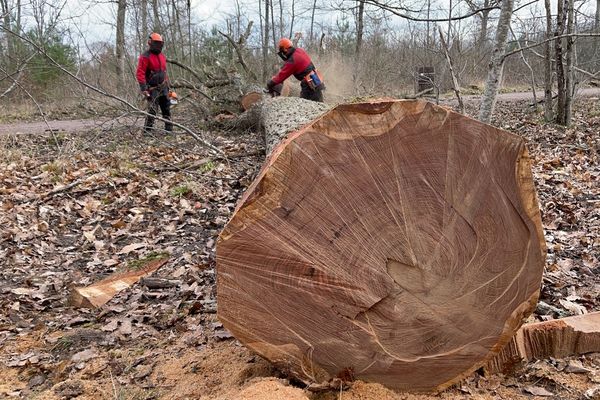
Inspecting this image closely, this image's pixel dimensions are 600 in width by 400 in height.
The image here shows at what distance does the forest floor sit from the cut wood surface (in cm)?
6

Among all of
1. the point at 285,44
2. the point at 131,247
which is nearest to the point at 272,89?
the point at 285,44

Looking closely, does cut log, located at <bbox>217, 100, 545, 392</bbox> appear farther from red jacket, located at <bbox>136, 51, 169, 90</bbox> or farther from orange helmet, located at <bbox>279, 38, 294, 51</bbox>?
red jacket, located at <bbox>136, 51, 169, 90</bbox>

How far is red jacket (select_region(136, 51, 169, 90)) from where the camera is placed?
9.02 m

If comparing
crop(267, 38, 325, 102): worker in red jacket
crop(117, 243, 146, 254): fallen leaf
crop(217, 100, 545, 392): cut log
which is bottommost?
crop(117, 243, 146, 254): fallen leaf

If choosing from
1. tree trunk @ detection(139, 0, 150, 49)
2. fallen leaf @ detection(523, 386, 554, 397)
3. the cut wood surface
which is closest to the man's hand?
the cut wood surface

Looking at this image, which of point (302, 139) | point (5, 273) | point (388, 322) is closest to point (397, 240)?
point (388, 322)

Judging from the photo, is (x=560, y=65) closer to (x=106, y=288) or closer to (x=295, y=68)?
(x=295, y=68)

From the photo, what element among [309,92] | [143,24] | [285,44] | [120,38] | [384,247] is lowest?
[384,247]

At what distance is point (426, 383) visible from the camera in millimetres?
2072

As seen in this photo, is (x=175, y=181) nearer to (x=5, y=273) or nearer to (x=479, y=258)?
(x=5, y=273)

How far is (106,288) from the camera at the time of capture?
3.51 meters

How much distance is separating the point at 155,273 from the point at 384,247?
242 centimetres

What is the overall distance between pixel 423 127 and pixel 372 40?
20558 millimetres

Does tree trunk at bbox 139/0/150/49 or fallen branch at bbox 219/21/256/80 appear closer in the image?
fallen branch at bbox 219/21/256/80
